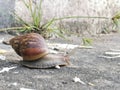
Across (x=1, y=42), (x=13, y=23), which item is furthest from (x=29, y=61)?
(x=13, y=23)

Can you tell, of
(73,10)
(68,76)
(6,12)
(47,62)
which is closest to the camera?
(68,76)

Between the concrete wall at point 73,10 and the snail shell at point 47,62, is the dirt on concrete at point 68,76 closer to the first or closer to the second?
the snail shell at point 47,62

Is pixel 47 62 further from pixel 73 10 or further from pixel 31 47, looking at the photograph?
pixel 73 10

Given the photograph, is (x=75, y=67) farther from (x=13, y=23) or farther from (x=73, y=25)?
(x=73, y=25)

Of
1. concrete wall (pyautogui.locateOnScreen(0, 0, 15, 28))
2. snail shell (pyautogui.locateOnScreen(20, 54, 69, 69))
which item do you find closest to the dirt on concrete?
snail shell (pyautogui.locateOnScreen(20, 54, 69, 69))

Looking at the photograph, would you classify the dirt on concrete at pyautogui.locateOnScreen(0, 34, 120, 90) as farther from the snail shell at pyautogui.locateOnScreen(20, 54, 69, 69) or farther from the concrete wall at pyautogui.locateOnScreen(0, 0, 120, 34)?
the concrete wall at pyautogui.locateOnScreen(0, 0, 120, 34)

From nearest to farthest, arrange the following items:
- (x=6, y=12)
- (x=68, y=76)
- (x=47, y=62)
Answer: (x=68, y=76)
(x=47, y=62)
(x=6, y=12)

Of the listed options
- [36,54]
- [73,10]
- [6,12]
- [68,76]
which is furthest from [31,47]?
[73,10]

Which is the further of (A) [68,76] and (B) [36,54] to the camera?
→ (B) [36,54]
